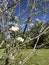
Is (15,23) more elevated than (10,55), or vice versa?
(15,23)

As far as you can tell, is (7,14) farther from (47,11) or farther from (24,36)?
(47,11)

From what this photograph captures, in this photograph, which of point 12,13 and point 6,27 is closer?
point 6,27

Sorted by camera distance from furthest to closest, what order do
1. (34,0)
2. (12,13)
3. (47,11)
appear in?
(47,11)
(12,13)
(34,0)

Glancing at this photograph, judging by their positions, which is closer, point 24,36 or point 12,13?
point 24,36

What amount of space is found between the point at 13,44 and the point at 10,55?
0.37 ft

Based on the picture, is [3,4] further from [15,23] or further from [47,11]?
[47,11]

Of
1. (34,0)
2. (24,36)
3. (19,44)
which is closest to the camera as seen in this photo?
(19,44)

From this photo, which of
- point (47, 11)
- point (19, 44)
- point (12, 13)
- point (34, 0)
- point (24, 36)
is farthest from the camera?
point (47, 11)

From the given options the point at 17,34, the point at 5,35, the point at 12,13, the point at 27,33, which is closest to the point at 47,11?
the point at 12,13

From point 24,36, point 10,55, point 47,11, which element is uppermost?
point 47,11

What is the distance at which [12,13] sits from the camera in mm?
2832

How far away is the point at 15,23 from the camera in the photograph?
2621 millimetres

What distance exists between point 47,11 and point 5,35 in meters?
1.17

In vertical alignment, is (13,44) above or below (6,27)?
below
